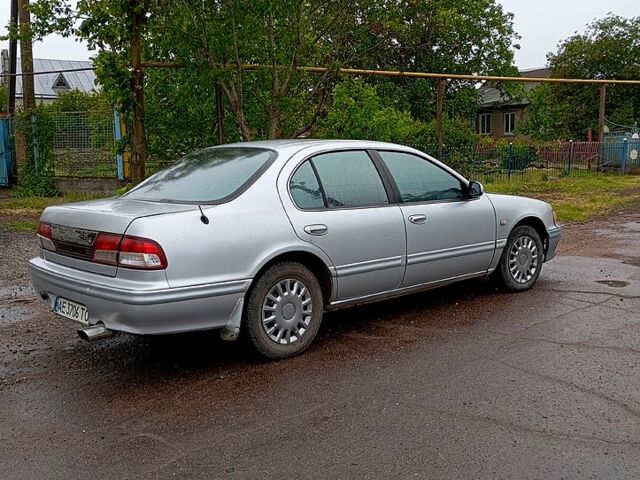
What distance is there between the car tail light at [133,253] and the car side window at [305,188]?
3.85ft

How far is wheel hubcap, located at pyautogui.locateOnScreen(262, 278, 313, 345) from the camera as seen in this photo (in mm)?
4672

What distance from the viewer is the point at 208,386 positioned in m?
4.32

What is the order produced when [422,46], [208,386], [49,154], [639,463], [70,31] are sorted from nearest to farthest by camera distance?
1. [639,463]
2. [208,386]
3. [70,31]
4. [49,154]
5. [422,46]

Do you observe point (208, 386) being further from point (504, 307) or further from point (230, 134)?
point (230, 134)

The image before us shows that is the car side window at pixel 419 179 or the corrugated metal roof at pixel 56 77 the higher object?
the corrugated metal roof at pixel 56 77

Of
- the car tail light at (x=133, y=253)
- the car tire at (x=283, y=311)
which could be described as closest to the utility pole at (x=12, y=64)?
the car tail light at (x=133, y=253)

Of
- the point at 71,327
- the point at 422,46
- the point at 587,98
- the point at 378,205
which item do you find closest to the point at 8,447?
the point at 71,327

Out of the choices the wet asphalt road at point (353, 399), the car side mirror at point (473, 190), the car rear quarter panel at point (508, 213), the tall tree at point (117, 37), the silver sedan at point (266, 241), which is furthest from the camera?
the tall tree at point (117, 37)

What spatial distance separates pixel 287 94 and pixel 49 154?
7.61 metres

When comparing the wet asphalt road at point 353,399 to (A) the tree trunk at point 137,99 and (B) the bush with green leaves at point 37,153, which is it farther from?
(B) the bush with green leaves at point 37,153

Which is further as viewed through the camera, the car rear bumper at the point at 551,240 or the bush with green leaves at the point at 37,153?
the bush with green leaves at the point at 37,153

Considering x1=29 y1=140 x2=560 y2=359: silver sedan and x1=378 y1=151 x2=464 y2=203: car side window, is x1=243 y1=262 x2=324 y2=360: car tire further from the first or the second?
x1=378 y1=151 x2=464 y2=203: car side window

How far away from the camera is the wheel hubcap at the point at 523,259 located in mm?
6480

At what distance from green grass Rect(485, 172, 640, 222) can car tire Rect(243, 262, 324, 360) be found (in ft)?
27.8
